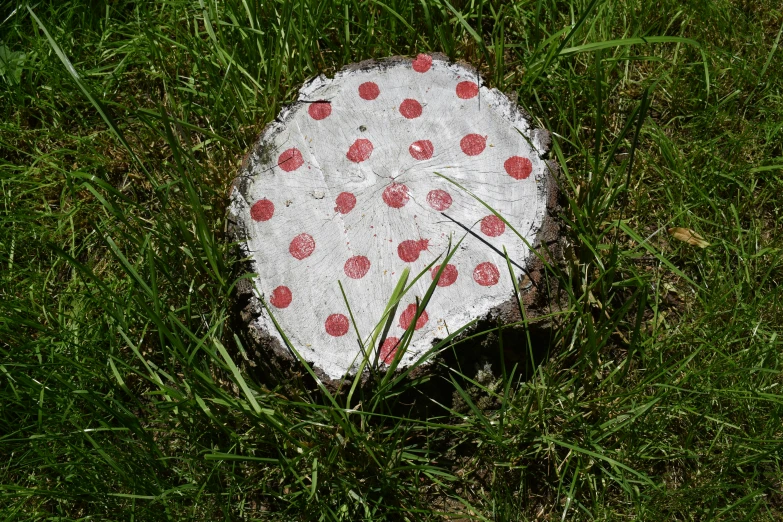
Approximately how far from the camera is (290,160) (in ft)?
5.73

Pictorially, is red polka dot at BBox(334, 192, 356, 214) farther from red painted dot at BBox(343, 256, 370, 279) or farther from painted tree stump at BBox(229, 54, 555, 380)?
red painted dot at BBox(343, 256, 370, 279)

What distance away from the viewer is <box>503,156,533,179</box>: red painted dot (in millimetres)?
1707

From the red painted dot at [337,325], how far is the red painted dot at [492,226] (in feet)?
1.37

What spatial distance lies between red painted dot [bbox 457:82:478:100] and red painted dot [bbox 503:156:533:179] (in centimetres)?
23

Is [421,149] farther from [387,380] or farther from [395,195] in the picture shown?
[387,380]

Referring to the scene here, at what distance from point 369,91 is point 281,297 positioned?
0.64m

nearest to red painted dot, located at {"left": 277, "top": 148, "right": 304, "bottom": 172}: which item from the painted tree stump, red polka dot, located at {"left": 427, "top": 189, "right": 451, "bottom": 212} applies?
the painted tree stump

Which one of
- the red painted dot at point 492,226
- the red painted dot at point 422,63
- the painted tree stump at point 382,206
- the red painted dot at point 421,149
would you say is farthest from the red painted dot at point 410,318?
the red painted dot at point 422,63

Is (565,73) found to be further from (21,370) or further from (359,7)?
(21,370)

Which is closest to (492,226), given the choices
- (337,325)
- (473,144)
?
(473,144)

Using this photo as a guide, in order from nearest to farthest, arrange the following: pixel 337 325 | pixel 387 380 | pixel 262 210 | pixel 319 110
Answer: pixel 387 380
pixel 337 325
pixel 262 210
pixel 319 110

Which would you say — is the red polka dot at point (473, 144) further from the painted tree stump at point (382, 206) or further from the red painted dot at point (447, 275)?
the red painted dot at point (447, 275)

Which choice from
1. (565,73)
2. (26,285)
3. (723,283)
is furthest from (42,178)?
(723,283)

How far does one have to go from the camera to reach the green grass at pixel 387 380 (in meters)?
1.59
